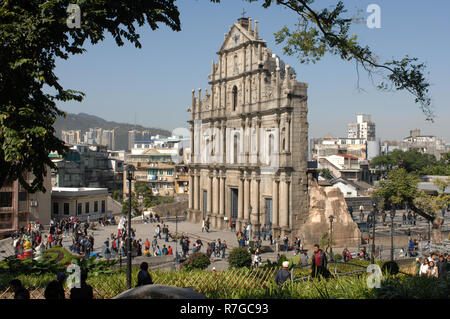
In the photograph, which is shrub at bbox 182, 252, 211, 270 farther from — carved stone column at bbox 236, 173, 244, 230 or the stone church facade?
carved stone column at bbox 236, 173, 244, 230

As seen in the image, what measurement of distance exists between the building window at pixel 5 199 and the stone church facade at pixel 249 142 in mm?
16420

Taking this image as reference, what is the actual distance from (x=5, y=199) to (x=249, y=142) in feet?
70.0

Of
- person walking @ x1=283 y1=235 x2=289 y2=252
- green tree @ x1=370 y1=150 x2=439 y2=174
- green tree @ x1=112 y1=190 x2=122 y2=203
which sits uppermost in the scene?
green tree @ x1=370 y1=150 x2=439 y2=174

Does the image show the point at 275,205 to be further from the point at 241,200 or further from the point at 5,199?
the point at 5,199

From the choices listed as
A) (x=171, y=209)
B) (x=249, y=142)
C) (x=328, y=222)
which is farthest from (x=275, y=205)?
(x=171, y=209)

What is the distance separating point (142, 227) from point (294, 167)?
1506 cm

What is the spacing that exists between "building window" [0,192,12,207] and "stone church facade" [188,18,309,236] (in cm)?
1642

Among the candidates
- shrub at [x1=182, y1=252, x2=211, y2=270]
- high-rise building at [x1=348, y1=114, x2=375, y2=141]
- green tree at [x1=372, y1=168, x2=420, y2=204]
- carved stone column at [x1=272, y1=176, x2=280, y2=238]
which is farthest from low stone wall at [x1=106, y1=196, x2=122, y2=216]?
high-rise building at [x1=348, y1=114, x2=375, y2=141]

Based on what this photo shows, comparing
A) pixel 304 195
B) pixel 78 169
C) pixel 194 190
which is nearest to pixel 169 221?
pixel 194 190

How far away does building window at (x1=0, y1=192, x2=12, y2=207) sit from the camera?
40.2 metres

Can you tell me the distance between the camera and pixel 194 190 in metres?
47.1

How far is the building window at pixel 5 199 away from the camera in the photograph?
4015 cm

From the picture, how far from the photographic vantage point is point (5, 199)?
40.3 metres

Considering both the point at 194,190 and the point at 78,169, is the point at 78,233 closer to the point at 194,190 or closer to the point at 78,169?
the point at 194,190
